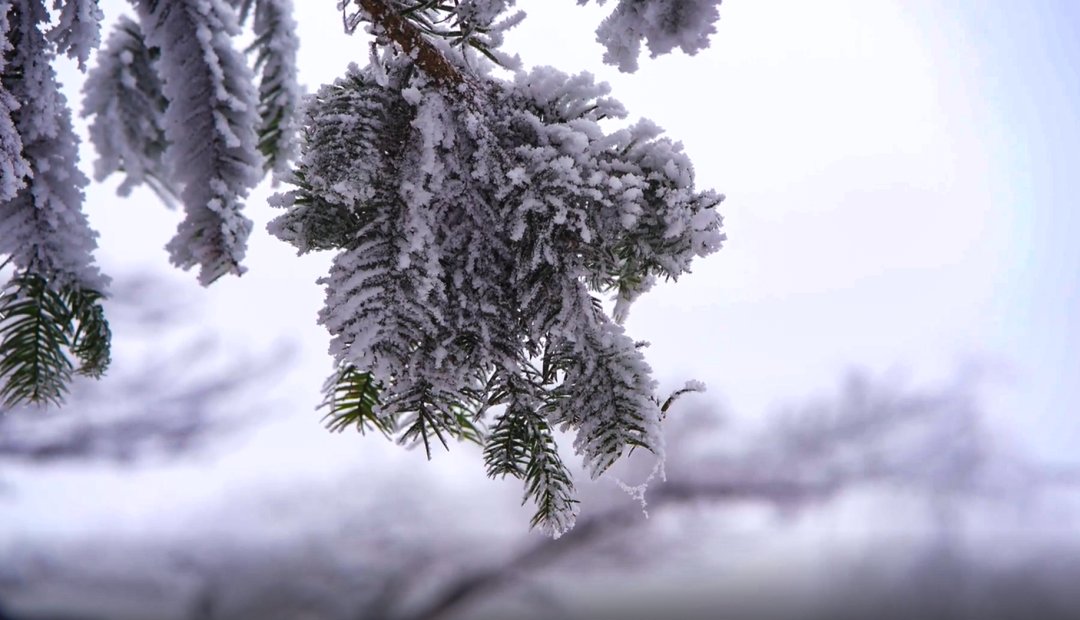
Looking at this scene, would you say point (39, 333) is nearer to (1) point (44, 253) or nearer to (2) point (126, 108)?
(1) point (44, 253)

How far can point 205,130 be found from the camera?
0.61m

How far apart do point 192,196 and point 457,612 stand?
27.2ft

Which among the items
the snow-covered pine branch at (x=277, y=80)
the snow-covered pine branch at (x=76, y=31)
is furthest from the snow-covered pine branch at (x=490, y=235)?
the snow-covered pine branch at (x=76, y=31)

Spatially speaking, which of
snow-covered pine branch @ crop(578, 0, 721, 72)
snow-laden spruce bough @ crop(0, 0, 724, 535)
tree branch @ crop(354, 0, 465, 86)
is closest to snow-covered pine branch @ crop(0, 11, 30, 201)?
snow-laden spruce bough @ crop(0, 0, 724, 535)

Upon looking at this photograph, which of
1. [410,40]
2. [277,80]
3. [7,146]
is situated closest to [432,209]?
[410,40]

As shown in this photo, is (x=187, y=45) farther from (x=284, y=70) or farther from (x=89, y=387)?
(x=89, y=387)

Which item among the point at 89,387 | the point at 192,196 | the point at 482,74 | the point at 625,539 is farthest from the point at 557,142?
the point at 625,539

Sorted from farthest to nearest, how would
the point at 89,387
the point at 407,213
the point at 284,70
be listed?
1. the point at 89,387
2. the point at 284,70
3. the point at 407,213

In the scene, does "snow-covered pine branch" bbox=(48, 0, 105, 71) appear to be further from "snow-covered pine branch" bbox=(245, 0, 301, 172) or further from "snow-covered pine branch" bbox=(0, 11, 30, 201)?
"snow-covered pine branch" bbox=(245, 0, 301, 172)

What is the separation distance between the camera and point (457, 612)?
26.1ft

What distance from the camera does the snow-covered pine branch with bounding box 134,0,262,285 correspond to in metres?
0.60

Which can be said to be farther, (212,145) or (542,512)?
(542,512)

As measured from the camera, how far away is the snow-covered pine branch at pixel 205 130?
597 mm

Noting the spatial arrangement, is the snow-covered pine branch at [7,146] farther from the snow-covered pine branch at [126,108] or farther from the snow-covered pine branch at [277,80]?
the snow-covered pine branch at [277,80]
